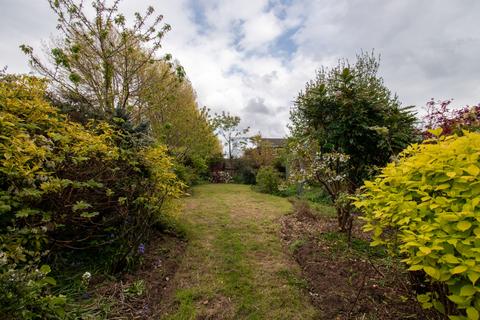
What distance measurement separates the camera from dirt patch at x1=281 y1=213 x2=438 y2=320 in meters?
2.52

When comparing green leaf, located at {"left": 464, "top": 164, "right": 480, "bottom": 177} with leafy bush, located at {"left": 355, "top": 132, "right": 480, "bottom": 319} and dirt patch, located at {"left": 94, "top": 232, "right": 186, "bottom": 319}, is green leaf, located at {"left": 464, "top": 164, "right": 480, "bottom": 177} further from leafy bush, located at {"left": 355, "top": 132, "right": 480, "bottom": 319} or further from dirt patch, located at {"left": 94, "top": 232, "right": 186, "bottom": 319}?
dirt patch, located at {"left": 94, "top": 232, "right": 186, "bottom": 319}

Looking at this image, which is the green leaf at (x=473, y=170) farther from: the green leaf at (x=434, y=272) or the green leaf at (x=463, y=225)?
the green leaf at (x=434, y=272)

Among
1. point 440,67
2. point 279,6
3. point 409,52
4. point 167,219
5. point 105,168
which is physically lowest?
point 167,219

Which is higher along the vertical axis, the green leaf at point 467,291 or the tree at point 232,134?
the tree at point 232,134

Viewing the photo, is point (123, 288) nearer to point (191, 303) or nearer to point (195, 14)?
point (191, 303)

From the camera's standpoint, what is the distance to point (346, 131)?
4.57 metres

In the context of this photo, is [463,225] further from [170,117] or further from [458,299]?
[170,117]

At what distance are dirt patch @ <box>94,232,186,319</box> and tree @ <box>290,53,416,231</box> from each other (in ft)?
10.3

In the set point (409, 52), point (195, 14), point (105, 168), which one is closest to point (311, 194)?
point (409, 52)

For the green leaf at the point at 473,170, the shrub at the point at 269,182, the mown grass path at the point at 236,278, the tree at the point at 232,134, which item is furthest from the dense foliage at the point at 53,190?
the tree at the point at 232,134

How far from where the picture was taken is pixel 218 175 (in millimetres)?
18688

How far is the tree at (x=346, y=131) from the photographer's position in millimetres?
4395

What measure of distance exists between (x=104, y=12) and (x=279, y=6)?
440 cm

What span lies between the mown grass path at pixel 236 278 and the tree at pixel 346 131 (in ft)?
5.36
